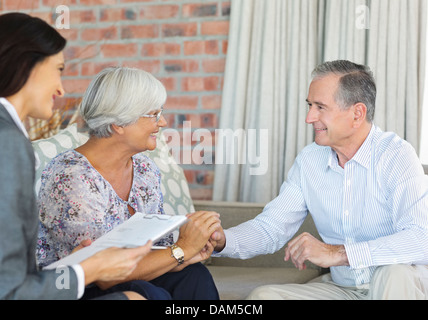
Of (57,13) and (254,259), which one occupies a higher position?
(57,13)

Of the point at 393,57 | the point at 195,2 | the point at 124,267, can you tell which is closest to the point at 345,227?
the point at 124,267

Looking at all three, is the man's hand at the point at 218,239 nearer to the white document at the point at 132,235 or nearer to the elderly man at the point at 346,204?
the elderly man at the point at 346,204

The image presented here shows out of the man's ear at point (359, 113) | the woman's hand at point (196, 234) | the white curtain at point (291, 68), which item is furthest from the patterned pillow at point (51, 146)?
the man's ear at point (359, 113)

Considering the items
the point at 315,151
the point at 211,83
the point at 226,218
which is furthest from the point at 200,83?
the point at 315,151

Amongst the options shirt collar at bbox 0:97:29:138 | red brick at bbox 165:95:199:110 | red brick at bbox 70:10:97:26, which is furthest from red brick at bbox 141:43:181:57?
shirt collar at bbox 0:97:29:138

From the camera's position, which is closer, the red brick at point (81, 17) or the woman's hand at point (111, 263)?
the woman's hand at point (111, 263)

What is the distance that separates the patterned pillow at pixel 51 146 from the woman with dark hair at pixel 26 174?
0.68 meters

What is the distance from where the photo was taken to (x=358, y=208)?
6.40 feet

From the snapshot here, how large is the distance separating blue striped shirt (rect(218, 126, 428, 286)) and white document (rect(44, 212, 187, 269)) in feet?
1.75

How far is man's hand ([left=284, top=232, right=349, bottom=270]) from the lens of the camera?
1.73m

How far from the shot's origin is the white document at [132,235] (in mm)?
1313

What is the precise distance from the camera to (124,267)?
1291 mm

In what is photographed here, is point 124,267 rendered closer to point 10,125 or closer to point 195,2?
point 10,125

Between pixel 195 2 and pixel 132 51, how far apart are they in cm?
44
